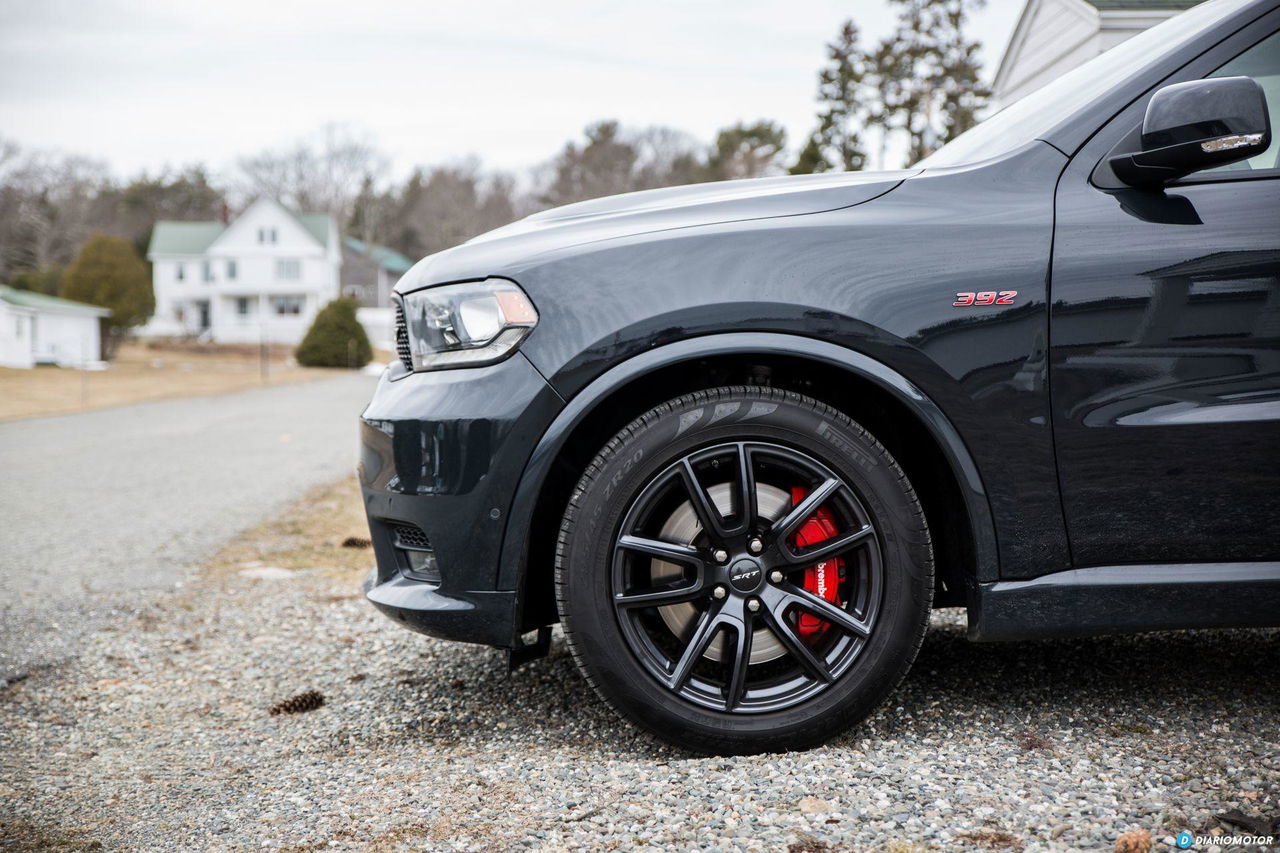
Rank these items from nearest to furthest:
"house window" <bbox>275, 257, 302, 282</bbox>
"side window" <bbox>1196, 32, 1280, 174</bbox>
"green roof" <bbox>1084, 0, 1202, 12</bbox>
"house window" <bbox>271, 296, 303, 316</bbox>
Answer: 1. "side window" <bbox>1196, 32, 1280, 174</bbox>
2. "green roof" <bbox>1084, 0, 1202, 12</bbox>
3. "house window" <bbox>275, 257, 302, 282</bbox>
4. "house window" <bbox>271, 296, 303, 316</bbox>

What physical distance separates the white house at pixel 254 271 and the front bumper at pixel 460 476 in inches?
2285

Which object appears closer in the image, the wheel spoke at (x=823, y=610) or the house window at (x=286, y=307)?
the wheel spoke at (x=823, y=610)

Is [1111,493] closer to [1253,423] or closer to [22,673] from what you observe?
[1253,423]

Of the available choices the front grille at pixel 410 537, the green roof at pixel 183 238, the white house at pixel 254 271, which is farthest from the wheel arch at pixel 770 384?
the green roof at pixel 183 238

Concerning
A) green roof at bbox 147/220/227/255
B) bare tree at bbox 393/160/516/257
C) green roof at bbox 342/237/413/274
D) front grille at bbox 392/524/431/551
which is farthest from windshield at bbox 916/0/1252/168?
green roof at bbox 342/237/413/274

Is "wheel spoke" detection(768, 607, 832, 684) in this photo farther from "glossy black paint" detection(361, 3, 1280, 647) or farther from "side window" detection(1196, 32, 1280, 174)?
"side window" detection(1196, 32, 1280, 174)

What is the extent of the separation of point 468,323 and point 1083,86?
5.53ft

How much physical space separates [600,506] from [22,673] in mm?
2530

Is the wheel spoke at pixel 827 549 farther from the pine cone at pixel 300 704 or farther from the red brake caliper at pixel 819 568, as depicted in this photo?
the pine cone at pixel 300 704

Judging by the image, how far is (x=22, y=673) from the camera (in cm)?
344

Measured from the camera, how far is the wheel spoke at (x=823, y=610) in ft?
7.41

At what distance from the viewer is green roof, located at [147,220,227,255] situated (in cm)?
6003

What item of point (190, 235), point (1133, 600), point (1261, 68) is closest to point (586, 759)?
point (1133, 600)

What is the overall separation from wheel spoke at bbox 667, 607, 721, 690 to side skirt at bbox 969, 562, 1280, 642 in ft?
2.07
